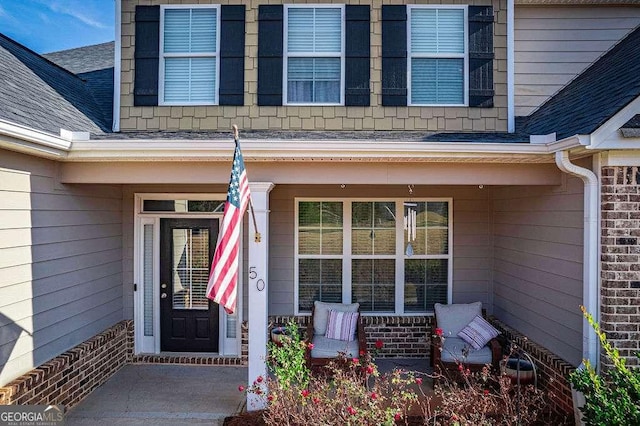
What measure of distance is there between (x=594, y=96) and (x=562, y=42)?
204 cm

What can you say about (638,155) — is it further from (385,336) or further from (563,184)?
(385,336)

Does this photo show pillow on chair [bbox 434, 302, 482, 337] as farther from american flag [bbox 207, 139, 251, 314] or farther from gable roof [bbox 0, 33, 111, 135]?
gable roof [bbox 0, 33, 111, 135]

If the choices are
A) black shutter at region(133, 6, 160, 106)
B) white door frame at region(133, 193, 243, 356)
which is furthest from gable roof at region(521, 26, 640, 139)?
→ black shutter at region(133, 6, 160, 106)

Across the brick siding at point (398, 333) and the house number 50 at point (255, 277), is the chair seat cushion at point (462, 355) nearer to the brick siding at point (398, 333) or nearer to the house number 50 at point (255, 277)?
the brick siding at point (398, 333)

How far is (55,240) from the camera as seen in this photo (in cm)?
511

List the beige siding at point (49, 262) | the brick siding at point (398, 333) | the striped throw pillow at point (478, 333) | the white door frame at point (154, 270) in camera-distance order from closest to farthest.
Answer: the beige siding at point (49, 262) < the striped throw pillow at point (478, 333) < the white door frame at point (154, 270) < the brick siding at point (398, 333)

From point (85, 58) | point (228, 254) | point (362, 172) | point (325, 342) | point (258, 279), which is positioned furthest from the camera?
point (85, 58)

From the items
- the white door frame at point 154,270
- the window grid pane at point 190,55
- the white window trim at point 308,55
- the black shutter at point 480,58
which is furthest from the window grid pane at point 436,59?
the white door frame at point 154,270

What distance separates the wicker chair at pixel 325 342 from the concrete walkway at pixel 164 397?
38.1 inches

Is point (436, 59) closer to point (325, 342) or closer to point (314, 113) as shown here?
point (314, 113)

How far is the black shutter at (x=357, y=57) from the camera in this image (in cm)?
622

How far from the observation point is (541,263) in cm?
555

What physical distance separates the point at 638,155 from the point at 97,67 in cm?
813

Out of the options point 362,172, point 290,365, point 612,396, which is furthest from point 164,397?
point 612,396
